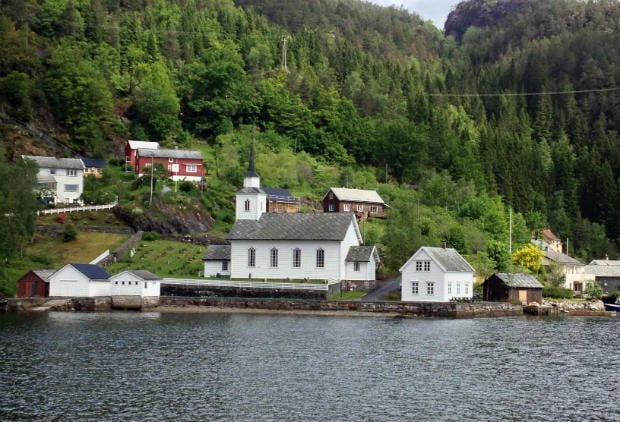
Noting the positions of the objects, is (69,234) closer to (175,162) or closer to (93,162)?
(93,162)

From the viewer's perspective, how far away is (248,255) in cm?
8819

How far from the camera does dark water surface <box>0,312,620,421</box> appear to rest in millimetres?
36938

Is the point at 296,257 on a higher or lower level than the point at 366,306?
higher

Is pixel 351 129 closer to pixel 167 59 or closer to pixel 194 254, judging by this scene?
pixel 167 59

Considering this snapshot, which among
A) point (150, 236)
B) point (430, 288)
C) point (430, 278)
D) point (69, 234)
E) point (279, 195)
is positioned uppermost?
point (279, 195)

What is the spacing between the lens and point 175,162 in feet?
372

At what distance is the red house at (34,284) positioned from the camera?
7825cm

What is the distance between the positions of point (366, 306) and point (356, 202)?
39.6m

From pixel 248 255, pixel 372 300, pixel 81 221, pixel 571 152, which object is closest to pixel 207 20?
pixel 571 152

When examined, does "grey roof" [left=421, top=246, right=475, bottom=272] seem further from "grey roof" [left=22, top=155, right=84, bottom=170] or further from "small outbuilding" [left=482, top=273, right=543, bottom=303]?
"grey roof" [left=22, top=155, right=84, bottom=170]

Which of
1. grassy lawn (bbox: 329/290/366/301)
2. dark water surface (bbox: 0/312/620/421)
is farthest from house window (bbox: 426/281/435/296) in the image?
dark water surface (bbox: 0/312/620/421)

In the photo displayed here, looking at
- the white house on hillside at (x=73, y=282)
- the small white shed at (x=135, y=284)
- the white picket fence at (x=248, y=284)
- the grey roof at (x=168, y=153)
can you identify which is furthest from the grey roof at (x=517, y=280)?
the grey roof at (x=168, y=153)

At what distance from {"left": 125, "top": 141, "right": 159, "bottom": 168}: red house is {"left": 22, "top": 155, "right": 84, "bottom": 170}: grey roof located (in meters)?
11.2

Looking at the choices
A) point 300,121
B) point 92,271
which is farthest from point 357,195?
point 92,271
